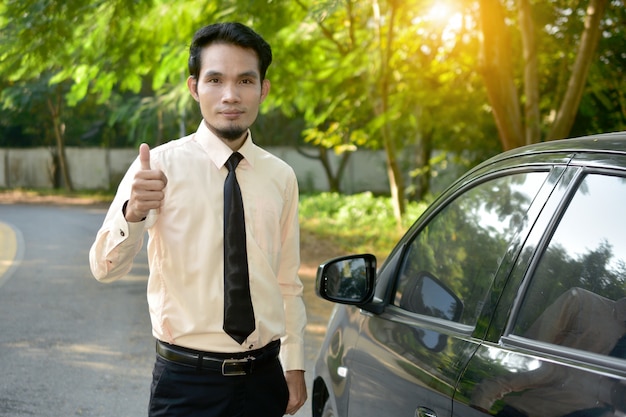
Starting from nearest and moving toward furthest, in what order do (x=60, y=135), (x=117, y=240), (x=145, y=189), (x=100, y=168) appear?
(x=145, y=189) → (x=117, y=240) → (x=60, y=135) → (x=100, y=168)

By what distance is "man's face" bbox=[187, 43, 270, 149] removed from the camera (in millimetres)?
2908

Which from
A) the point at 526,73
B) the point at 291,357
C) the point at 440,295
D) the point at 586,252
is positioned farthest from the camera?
the point at 526,73

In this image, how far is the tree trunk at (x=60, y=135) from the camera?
37625mm

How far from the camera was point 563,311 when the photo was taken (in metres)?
2.33

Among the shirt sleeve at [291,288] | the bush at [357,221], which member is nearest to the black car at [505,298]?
the shirt sleeve at [291,288]

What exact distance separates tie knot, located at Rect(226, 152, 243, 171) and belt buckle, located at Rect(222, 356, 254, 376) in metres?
0.61

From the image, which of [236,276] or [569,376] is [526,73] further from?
[569,376]

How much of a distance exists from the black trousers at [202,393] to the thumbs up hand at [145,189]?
513 millimetres

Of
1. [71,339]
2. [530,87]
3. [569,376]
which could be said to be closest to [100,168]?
[530,87]

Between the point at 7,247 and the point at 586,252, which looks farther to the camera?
the point at 7,247

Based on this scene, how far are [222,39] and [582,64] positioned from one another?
7969mm

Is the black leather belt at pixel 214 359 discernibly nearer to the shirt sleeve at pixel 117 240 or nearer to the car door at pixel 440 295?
the shirt sleeve at pixel 117 240

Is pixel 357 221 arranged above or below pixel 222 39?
below

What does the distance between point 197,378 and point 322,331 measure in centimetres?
646
